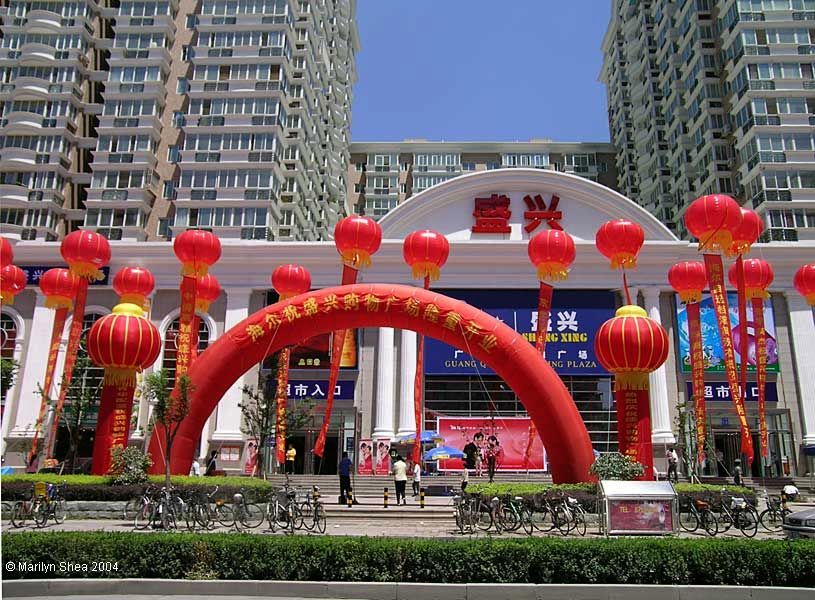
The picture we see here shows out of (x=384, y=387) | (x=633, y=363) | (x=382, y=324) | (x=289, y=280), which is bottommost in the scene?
(x=633, y=363)

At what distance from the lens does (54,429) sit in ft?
76.9

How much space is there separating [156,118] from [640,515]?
4385 cm

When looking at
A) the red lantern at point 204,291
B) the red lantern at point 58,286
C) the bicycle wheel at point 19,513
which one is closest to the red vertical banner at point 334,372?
the red lantern at point 204,291

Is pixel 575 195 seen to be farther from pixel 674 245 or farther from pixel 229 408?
pixel 229 408

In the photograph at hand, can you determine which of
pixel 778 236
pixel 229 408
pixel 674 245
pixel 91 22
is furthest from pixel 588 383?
pixel 91 22

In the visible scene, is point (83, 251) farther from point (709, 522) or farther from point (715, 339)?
point (715, 339)

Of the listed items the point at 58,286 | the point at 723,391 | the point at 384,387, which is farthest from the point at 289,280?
the point at 723,391

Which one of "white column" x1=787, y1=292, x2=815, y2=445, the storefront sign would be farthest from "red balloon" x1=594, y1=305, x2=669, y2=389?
"white column" x1=787, y1=292, x2=815, y2=445

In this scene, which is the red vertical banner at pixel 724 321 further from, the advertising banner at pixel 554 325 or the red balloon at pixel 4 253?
the red balloon at pixel 4 253

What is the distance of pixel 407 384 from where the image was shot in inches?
1069

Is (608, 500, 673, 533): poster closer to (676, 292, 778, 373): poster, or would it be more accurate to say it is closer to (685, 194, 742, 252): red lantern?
(685, 194, 742, 252): red lantern

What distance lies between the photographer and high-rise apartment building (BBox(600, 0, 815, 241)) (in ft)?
129

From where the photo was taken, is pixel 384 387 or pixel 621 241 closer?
pixel 621 241

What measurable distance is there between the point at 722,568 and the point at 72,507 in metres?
13.2
